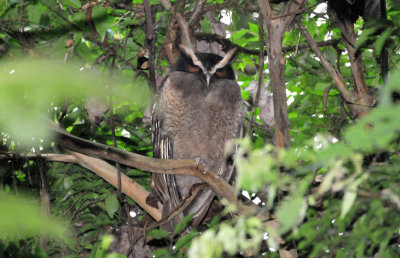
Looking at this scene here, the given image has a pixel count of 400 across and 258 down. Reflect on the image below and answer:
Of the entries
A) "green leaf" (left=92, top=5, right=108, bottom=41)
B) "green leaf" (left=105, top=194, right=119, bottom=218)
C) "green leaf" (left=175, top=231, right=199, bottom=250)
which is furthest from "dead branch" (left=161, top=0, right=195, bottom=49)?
"green leaf" (left=175, top=231, right=199, bottom=250)

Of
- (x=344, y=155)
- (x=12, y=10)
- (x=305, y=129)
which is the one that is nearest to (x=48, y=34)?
(x=12, y=10)

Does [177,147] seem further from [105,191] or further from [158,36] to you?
[158,36]

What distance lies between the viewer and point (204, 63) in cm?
354

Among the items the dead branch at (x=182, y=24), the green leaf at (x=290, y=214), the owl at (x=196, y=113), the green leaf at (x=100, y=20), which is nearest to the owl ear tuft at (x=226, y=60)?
the owl at (x=196, y=113)

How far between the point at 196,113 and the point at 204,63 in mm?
389

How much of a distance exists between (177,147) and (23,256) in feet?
6.04

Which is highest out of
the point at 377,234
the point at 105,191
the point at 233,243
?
the point at 233,243

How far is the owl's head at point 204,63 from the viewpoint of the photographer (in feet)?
11.5

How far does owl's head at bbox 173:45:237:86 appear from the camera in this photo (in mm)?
3492

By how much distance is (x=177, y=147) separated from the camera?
365 centimetres

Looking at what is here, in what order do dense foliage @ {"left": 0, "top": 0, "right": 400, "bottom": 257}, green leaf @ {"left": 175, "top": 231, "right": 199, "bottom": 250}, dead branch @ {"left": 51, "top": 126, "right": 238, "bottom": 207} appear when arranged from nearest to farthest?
1. dense foliage @ {"left": 0, "top": 0, "right": 400, "bottom": 257}
2. dead branch @ {"left": 51, "top": 126, "right": 238, "bottom": 207}
3. green leaf @ {"left": 175, "top": 231, "right": 199, "bottom": 250}

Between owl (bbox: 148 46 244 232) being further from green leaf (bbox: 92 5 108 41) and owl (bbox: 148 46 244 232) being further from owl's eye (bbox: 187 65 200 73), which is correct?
green leaf (bbox: 92 5 108 41)

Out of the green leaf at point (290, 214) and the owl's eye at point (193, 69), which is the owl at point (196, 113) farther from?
the green leaf at point (290, 214)

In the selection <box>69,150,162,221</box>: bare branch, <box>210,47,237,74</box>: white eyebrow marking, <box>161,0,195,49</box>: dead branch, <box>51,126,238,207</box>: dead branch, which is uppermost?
<box>161,0,195,49</box>: dead branch
